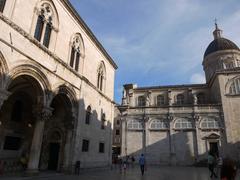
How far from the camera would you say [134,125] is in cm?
3491

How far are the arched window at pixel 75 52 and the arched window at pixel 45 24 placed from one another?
2759 millimetres

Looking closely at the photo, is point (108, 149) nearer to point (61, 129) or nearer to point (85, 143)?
point (85, 143)

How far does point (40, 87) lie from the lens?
41.5ft

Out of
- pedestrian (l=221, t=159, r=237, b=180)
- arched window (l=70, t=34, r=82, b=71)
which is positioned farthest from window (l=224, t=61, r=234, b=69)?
pedestrian (l=221, t=159, r=237, b=180)

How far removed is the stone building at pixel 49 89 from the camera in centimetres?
1105

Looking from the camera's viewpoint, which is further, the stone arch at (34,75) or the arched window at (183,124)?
the arched window at (183,124)

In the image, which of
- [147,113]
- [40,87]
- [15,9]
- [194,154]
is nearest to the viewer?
[15,9]

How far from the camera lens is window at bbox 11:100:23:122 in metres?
15.8


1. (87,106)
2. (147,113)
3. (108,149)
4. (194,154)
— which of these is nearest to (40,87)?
(87,106)

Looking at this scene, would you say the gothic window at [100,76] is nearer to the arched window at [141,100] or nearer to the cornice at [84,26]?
the cornice at [84,26]

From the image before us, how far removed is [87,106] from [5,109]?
6.36 meters

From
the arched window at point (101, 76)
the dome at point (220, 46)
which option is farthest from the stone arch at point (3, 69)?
the dome at point (220, 46)

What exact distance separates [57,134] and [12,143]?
10.8 feet

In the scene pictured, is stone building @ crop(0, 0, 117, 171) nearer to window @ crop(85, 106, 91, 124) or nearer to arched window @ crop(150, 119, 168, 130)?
window @ crop(85, 106, 91, 124)
